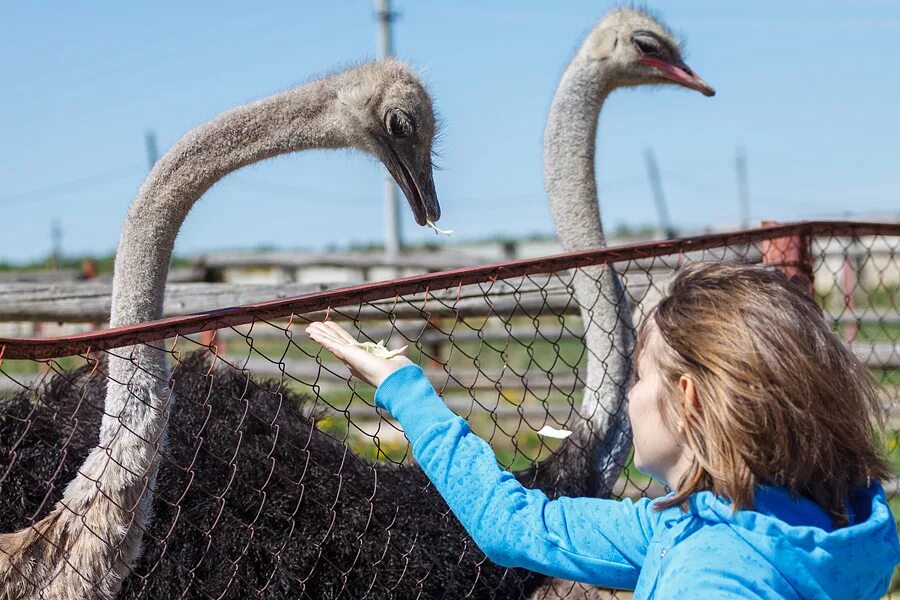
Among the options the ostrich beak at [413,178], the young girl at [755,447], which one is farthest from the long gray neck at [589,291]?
the young girl at [755,447]

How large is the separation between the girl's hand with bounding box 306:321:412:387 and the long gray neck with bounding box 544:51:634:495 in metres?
1.18

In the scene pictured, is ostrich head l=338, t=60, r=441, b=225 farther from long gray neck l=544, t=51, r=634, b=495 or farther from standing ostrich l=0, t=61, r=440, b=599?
long gray neck l=544, t=51, r=634, b=495

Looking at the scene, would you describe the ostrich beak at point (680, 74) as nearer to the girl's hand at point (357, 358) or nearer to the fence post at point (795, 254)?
the fence post at point (795, 254)

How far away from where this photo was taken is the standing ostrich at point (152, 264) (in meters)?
2.16

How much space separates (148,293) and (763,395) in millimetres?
1475

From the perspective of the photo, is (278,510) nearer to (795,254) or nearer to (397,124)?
(397,124)

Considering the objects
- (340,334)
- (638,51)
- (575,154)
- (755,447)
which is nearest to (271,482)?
(340,334)

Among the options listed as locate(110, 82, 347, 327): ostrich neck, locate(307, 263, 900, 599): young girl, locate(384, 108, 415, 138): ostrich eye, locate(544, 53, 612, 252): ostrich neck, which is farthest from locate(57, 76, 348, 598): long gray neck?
locate(544, 53, 612, 252): ostrich neck

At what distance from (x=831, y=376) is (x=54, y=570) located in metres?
1.54

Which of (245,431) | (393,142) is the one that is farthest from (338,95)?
(245,431)

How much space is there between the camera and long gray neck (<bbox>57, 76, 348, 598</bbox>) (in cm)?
219

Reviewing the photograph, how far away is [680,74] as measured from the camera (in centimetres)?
409

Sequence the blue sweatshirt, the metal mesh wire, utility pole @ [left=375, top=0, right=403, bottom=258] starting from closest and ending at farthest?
the blue sweatshirt, the metal mesh wire, utility pole @ [left=375, top=0, right=403, bottom=258]

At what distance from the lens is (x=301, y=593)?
2.26 metres
